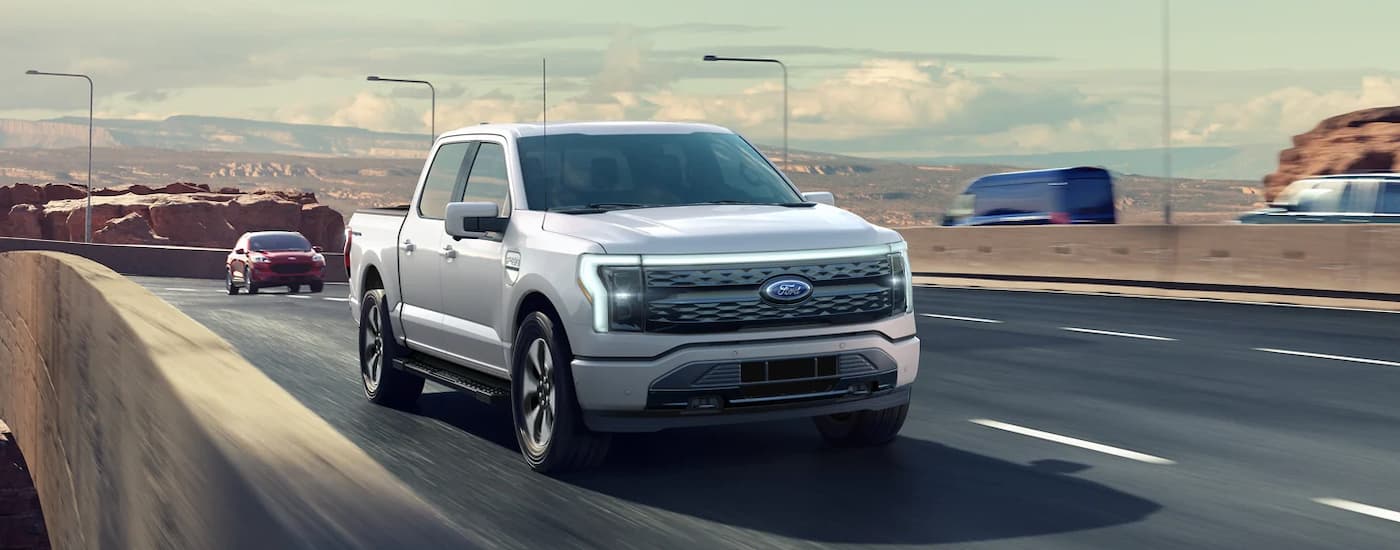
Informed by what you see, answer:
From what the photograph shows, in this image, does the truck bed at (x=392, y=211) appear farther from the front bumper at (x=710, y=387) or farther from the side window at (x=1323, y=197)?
the side window at (x=1323, y=197)

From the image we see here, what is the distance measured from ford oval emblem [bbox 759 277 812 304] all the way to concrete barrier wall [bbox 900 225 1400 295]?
1276 centimetres

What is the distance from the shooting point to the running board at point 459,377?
898cm

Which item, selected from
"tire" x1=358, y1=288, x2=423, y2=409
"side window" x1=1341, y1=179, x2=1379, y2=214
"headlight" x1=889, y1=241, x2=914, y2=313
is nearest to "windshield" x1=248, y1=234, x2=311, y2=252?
"side window" x1=1341, y1=179, x2=1379, y2=214

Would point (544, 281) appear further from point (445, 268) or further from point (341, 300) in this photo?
point (341, 300)

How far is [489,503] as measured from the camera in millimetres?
7406

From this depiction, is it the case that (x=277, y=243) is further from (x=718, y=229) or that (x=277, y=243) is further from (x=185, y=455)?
(x=185, y=455)

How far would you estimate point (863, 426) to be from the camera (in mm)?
8883

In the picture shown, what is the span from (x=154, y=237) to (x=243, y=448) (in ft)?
274

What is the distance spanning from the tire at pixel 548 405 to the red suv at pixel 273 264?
2749cm

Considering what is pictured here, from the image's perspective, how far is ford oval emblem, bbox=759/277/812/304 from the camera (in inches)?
310

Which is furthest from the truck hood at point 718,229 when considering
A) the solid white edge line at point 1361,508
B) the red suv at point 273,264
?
the red suv at point 273,264

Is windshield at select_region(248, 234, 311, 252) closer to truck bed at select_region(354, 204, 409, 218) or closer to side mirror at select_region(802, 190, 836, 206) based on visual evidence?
truck bed at select_region(354, 204, 409, 218)

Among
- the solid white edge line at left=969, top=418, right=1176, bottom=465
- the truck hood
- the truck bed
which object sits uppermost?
the truck bed

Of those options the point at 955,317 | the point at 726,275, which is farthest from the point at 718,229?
the point at 955,317
